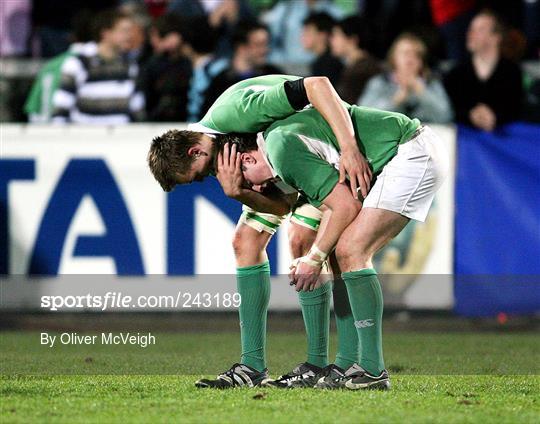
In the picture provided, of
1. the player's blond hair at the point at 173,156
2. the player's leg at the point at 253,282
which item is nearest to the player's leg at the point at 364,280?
the player's leg at the point at 253,282

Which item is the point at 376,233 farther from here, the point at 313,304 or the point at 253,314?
the point at 253,314

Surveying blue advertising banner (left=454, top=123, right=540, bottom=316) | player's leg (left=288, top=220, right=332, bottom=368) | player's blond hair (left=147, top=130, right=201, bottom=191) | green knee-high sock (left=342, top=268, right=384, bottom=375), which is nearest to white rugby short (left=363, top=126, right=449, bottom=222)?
green knee-high sock (left=342, top=268, right=384, bottom=375)

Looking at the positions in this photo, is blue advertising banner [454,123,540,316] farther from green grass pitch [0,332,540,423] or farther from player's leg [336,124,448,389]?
player's leg [336,124,448,389]

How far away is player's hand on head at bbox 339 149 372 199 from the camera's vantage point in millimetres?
6980

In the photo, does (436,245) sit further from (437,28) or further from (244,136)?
(244,136)

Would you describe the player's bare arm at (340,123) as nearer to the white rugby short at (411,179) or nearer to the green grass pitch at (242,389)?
the white rugby short at (411,179)

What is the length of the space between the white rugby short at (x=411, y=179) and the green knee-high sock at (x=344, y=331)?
0.56 metres

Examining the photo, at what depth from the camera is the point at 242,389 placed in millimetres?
7332

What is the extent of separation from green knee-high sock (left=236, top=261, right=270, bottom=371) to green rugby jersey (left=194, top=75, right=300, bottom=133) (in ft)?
2.81

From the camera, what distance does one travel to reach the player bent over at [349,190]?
276 inches

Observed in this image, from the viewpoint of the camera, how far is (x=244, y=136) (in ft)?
23.7

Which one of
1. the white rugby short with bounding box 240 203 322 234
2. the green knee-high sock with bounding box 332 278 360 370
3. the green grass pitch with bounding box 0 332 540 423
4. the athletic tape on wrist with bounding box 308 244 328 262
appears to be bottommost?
the green grass pitch with bounding box 0 332 540 423

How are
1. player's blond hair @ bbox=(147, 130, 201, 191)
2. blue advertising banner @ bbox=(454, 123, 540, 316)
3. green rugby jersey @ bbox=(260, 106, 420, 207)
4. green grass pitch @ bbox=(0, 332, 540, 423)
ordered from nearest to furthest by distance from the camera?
green grass pitch @ bbox=(0, 332, 540, 423)
green rugby jersey @ bbox=(260, 106, 420, 207)
player's blond hair @ bbox=(147, 130, 201, 191)
blue advertising banner @ bbox=(454, 123, 540, 316)

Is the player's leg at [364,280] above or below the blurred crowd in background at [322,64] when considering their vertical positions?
below
